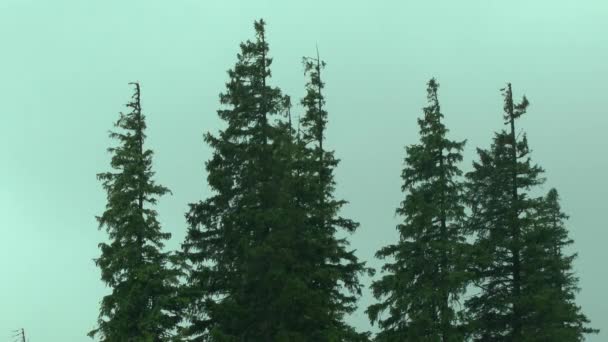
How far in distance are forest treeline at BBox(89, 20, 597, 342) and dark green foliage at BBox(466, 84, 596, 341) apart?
0.06m

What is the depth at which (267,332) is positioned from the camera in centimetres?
2398

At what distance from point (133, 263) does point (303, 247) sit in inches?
242

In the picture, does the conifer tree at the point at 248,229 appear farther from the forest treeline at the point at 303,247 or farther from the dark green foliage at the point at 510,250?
the dark green foliage at the point at 510,250

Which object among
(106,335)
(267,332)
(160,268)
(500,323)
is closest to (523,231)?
(500,323)

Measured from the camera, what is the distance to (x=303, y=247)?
26.1 meters

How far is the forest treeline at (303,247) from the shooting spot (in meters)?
24.5

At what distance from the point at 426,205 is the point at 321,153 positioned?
599 cm

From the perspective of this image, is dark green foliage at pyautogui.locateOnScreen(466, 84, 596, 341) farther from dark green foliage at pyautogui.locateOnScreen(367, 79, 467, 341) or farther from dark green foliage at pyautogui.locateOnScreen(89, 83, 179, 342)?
dark green foliage at pyautogui.locateOnScreen(89, 83, 179, 342)

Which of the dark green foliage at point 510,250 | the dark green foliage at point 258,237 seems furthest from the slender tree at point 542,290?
the dark green foliage at point 258,237

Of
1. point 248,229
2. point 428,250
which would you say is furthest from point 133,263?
point 428,250

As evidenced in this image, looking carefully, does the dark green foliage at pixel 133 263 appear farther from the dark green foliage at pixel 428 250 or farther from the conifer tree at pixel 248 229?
the dark green foliage at pixel 428 250

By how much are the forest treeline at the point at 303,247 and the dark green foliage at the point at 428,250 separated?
59 mm

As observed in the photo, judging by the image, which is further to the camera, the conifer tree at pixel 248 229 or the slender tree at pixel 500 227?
the slender tree at pixel 500 227

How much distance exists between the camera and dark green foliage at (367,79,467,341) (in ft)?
92.6
